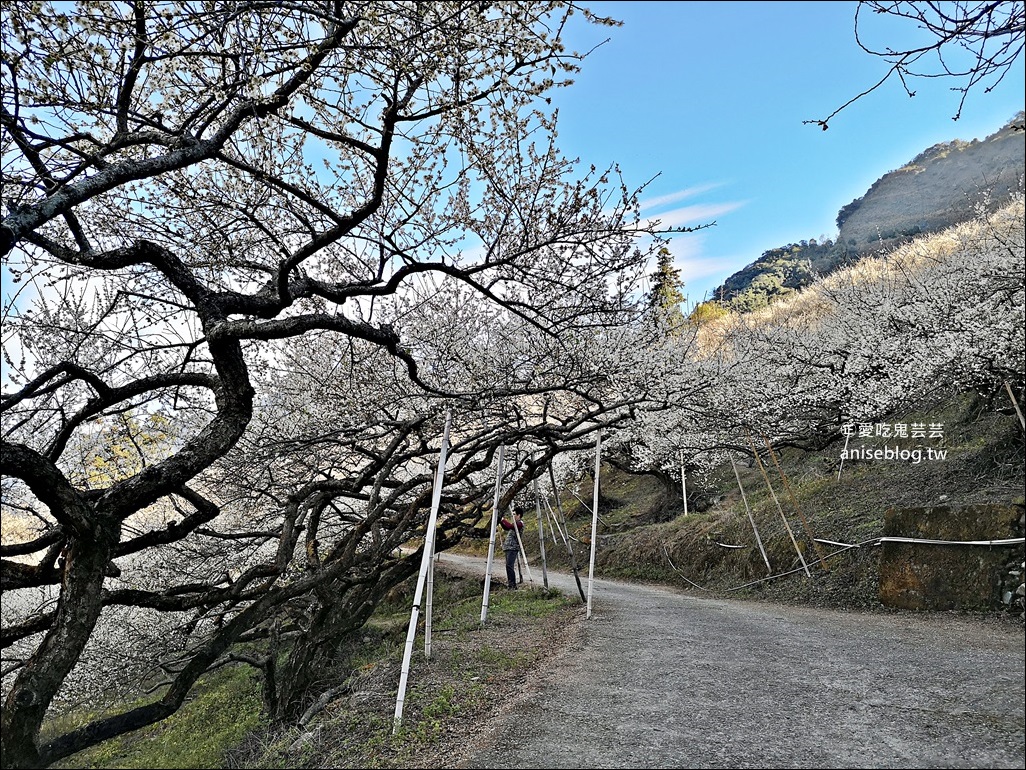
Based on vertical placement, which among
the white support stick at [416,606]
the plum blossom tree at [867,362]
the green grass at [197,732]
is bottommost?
the green grass at [197,732]

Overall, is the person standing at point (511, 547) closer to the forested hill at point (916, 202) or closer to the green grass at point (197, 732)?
the green grass at point (197, 732)

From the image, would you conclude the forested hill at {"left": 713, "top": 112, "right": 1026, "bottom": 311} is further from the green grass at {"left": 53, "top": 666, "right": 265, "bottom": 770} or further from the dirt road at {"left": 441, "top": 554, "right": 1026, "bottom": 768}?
the green grass at {"left": 53, "top": 666, "right": 265, "bottom": 770}

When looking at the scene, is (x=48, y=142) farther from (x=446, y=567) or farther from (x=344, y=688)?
(x=446, y=567)

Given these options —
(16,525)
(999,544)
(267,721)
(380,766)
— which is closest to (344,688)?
(267,721)

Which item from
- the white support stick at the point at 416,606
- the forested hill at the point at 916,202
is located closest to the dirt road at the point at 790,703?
the white support stick at the point at 416,606

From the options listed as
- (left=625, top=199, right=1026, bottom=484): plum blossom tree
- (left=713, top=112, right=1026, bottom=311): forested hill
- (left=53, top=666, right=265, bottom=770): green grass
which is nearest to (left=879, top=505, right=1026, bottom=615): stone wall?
(left=625, top=199, right=1026, bottom=484): plum blossom tree
